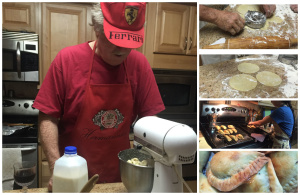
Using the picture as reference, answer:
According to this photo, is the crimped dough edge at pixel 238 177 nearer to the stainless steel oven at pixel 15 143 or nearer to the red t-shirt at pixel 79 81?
the red t-shirt at pixel 79 81

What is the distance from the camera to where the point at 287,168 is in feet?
2.56

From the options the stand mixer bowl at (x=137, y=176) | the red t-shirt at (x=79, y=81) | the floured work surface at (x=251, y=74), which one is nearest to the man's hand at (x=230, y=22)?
the floured work surface at (x=251, y=74)

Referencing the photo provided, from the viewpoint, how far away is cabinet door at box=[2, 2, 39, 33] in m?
1.70

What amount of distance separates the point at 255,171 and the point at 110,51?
2.10ft

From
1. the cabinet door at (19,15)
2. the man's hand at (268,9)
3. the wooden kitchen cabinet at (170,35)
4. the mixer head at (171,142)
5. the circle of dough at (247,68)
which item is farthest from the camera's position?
the wooden kitchen cabinet at (170,35)

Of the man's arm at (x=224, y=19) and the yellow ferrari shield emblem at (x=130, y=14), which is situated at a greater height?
the man's arm at (x=224, y=19)

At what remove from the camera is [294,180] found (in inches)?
31.2

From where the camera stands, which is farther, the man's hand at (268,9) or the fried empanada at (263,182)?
the man's hand at (268,9)

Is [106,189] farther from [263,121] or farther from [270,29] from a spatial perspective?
[270,29]

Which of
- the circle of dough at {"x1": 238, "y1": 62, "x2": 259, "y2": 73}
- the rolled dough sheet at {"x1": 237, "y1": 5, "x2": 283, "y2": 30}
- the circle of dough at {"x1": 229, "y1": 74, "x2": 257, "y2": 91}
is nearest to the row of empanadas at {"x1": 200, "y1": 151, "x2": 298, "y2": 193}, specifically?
the circle of dough at {"x1": 229, "y1": 74, "x2": 257, "y2": 91}

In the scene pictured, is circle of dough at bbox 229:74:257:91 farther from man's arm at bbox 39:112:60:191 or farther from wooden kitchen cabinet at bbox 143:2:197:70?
wooden kitchen cabinet at bbox 143:2:197:70

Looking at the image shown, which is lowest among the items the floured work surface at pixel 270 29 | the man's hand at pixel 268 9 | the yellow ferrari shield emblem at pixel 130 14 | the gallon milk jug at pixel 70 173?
the gallon milk jug at pixel 70 173

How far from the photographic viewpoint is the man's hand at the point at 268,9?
1.24m

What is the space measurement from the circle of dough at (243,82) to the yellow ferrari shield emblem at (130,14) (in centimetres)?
51
